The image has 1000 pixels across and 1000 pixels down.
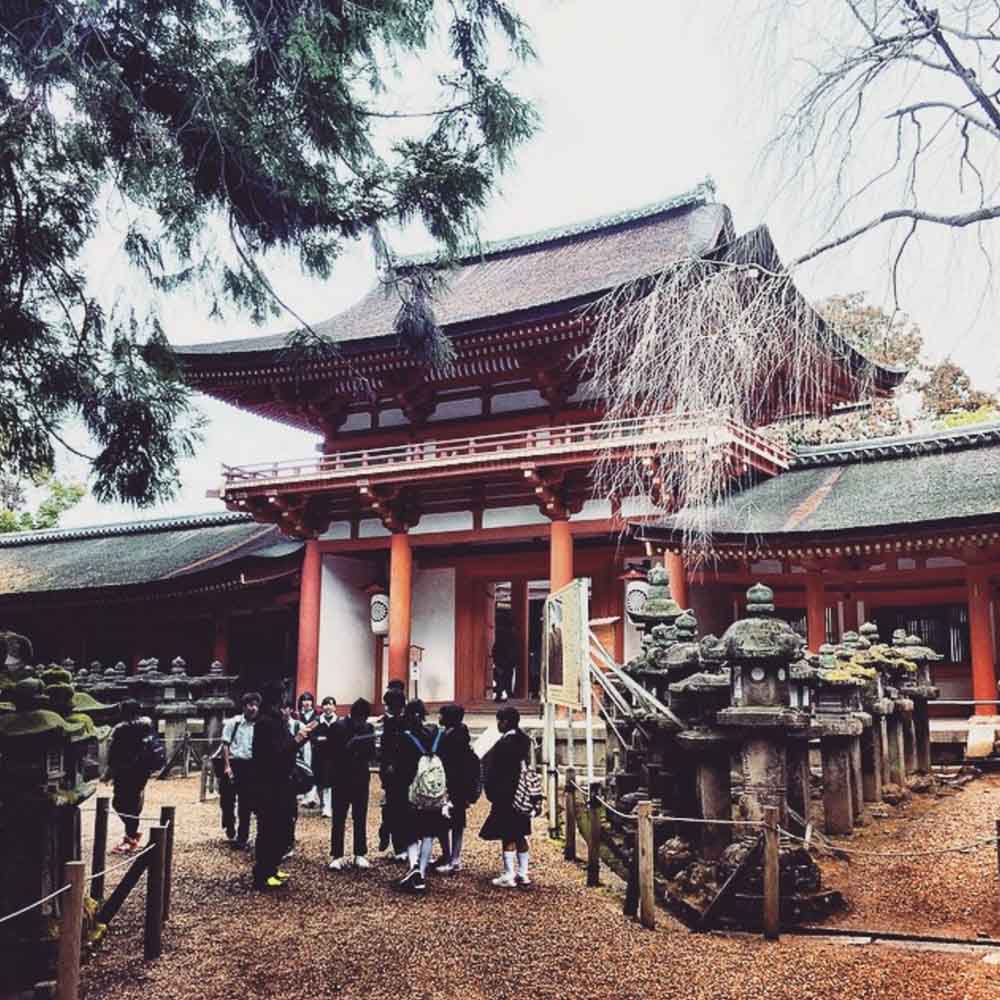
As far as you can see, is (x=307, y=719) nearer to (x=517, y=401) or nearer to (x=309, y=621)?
(x=309, y=621)

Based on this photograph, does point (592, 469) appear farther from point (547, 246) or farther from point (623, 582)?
point (547, 246)

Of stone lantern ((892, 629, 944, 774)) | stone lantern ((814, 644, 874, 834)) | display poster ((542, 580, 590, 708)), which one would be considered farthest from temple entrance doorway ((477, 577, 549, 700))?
stone lantern ((814, 644, 874, 834))

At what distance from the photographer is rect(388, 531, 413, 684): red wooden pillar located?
17688 millimetres

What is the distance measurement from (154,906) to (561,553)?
441 inches

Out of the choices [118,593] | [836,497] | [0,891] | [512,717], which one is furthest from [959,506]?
[118,593]

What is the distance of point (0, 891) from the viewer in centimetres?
489

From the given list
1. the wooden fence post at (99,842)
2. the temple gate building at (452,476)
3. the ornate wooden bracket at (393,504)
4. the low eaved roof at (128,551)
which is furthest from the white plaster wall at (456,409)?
the wooden fence post at (99,842)

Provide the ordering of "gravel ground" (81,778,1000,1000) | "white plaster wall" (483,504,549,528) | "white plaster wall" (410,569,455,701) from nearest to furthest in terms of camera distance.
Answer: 1. "gravel ground" (81,778,1000,1000)
2. "white plaster wall" (483,504,549,528)
3. "white plaster wall" (410,569,455,701)

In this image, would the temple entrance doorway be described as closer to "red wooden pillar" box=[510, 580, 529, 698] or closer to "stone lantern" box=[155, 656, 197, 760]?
"red wooden pillar" box=[510, 580, 529, 698]

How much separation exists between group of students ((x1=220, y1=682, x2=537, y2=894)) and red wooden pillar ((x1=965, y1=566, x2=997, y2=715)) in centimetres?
913

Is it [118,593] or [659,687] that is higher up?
[118,593]

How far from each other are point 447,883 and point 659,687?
295 cm

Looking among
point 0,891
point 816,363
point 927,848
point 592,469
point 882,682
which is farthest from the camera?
point 592,469

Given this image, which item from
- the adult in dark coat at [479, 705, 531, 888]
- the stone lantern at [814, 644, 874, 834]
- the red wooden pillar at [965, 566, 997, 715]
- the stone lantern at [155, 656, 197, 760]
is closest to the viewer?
the adult in dark coat at [479, 705, 531, 888]
